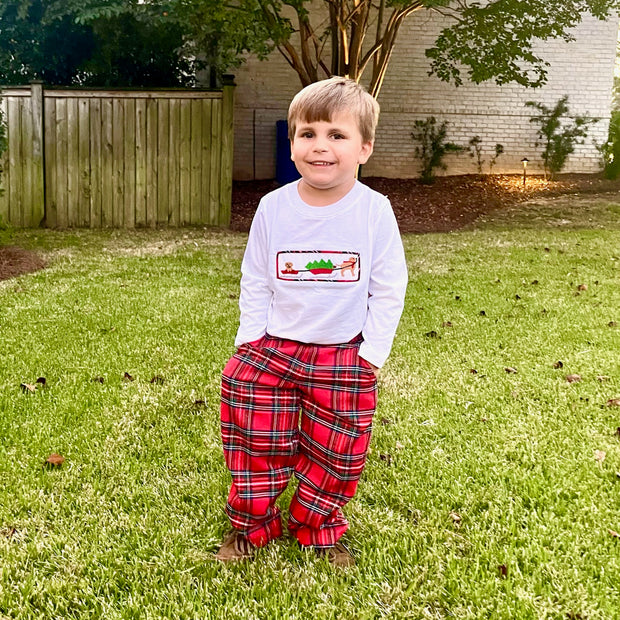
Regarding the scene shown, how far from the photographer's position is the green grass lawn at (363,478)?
7.26 feet

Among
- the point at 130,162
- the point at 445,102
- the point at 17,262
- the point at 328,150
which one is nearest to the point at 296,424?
the point at 328,150

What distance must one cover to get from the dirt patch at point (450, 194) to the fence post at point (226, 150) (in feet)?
1.30

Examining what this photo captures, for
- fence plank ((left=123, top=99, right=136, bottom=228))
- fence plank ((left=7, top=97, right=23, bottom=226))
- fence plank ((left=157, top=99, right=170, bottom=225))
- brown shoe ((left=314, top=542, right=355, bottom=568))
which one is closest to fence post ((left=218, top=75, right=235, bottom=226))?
fence plank ((left=157, top=99, right=170, bottom=225))

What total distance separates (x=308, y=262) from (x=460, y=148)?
15.5 meters

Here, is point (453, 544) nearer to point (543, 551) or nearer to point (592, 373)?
point (543, 551)

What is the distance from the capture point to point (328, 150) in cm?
212

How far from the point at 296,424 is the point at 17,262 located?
6392 mm

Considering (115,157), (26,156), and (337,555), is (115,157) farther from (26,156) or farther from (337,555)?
(337,555)

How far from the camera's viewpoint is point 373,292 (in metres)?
2.27

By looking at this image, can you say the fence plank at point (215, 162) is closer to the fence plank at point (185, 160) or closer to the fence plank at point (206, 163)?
the fence plank at point (206, 163)

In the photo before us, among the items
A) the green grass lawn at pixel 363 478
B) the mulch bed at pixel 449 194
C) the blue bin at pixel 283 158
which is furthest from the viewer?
the blue bin at pixel 283 158

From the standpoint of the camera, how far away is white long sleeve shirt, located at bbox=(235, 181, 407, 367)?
2.20m

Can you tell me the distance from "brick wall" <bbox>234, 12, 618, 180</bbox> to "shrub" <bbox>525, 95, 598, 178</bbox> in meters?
0.18

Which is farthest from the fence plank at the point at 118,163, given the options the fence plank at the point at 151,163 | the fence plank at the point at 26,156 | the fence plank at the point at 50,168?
the fence plank at the point at 26,156
